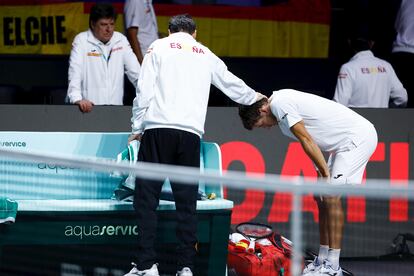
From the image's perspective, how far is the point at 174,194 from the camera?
729 centimetres

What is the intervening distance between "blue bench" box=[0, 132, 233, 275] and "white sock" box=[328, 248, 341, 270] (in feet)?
2.34

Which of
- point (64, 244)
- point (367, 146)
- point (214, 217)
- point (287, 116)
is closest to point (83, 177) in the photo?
point (64, 244)

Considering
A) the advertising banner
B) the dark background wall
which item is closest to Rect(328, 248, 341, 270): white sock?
the advertising banner

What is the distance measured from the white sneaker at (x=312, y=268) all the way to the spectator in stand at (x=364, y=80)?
315 centimetres

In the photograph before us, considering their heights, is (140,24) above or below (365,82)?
above

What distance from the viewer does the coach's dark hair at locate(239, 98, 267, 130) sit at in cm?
838

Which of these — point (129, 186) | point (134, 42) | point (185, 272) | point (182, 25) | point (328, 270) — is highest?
point (182, 25)

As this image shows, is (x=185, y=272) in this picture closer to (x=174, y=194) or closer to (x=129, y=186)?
(x=174, y=194)

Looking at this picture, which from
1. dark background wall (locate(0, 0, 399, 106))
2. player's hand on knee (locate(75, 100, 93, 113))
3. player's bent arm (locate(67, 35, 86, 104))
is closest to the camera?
player's hand on knee (locate(75, 100, 93, 113))

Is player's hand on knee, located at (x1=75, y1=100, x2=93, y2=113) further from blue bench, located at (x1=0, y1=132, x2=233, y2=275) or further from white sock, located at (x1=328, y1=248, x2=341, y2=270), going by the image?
white sock, located at (x1=328, y1=248, x2=341, y2=270)

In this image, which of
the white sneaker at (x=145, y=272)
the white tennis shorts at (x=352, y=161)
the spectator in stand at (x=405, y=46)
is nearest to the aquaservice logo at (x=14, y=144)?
the white sneaker at (x=145, y=272)

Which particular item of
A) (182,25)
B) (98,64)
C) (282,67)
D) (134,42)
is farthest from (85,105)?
(282,67)

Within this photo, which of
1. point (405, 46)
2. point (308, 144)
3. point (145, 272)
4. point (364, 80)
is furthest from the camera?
point (405, 46)

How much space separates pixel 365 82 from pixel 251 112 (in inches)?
104
